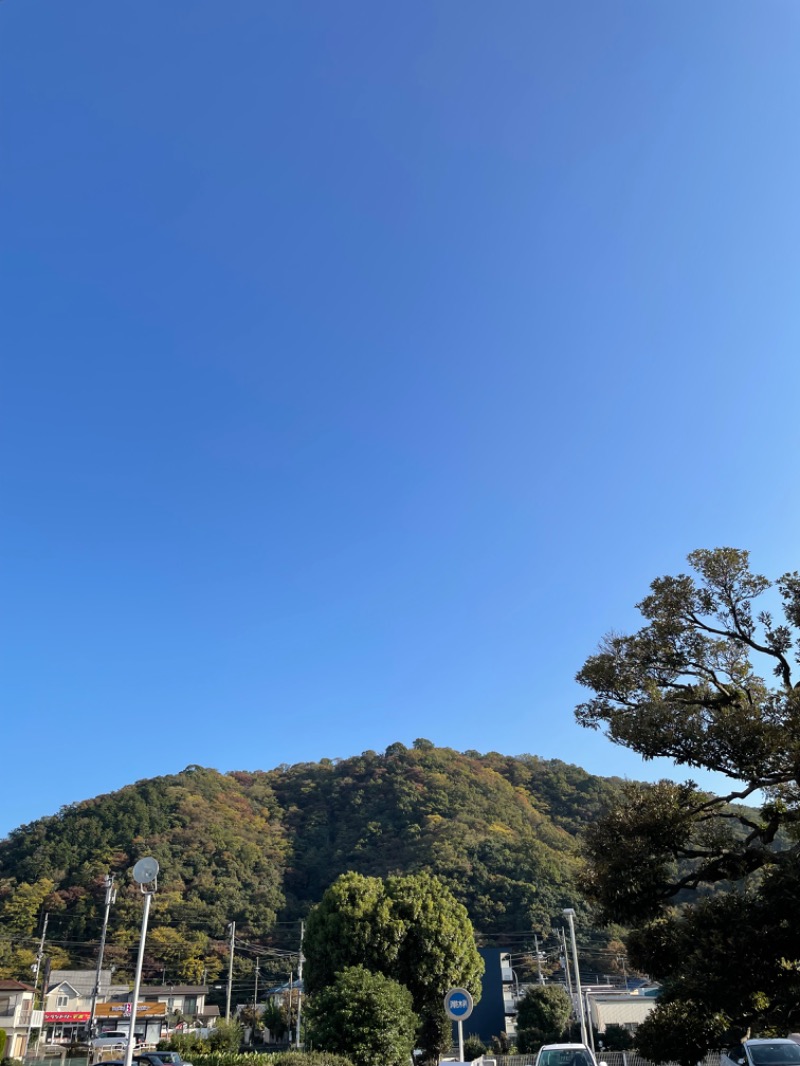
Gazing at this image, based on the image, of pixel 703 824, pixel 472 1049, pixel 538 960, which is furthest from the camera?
pixel 538 960

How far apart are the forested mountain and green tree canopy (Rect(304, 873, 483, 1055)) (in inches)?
1206

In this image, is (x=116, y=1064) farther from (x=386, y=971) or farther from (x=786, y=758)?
(x=786, y=758)

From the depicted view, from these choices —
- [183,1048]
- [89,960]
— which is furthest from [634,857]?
[89,960]

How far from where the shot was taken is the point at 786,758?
9180mm

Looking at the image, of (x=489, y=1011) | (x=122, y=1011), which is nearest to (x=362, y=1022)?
(x=489, y=1011)

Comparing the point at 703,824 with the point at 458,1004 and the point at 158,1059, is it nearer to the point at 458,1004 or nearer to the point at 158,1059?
the point at 458,1004

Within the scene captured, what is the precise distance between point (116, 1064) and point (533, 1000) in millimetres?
24644

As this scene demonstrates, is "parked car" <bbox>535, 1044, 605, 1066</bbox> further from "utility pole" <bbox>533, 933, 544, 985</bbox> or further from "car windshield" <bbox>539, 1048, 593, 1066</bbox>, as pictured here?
"utility pole" <bbox>533, 933, 544, 985</bbox>

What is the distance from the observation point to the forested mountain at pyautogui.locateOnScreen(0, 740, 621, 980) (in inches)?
2613

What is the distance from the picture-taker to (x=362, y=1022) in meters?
18.3

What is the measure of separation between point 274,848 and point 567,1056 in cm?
8051

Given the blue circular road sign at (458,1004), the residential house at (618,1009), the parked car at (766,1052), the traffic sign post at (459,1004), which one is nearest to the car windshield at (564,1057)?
the traffic sign post at (459,1004)

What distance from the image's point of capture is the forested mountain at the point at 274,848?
218 ft

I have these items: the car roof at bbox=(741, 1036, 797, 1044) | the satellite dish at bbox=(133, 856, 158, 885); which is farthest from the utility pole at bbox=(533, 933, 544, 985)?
the satellite dish at bbox=(133, 856, 158, 885)
